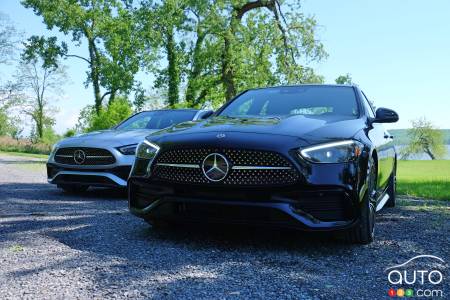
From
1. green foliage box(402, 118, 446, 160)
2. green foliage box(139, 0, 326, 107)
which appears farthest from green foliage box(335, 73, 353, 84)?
green foliage box(402, 118, 446, 160)

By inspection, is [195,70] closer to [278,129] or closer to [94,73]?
[94,73]

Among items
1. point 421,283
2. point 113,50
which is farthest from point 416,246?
point 113,50

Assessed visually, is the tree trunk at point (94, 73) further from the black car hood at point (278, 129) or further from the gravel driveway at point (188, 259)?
the black car hood at point (278, 129)

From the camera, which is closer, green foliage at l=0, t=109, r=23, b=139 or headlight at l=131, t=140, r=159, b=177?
headlight at l=131, t=140, r=159, b=177

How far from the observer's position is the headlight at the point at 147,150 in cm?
425

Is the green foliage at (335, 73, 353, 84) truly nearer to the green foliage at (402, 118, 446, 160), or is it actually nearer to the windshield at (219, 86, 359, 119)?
the windshield at (219, 86, 359, 119)

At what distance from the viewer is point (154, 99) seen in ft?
177

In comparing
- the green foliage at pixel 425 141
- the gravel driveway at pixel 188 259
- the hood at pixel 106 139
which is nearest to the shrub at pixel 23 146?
the hood at pixel 106 139

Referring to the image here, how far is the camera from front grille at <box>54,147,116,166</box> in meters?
7.22

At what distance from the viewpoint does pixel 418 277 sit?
3375mm

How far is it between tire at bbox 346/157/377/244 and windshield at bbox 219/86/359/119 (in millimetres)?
769

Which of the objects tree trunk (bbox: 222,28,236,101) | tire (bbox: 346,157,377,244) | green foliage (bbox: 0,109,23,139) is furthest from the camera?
green foliage (bbox: 0,109,23,139)

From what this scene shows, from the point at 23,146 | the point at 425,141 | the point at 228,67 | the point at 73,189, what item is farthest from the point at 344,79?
the point at 425,141

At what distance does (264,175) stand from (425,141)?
9460 cm
